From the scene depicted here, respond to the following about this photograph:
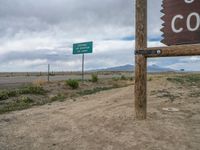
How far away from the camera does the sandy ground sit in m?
6.26

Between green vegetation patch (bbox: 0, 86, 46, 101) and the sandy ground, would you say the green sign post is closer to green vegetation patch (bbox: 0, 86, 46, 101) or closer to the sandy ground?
green vegetation patch (bbox: 0, 86, 46, 101)

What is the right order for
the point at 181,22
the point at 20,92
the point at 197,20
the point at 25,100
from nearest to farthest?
1. the point at 197,20
2. the point at 181,22
3. the point at 25,100
4. the point at 20,92

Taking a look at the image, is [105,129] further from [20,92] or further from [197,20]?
[20,92]

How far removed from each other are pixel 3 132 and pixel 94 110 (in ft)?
8.03

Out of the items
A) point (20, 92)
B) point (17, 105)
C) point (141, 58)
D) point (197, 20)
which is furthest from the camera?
point (20, 92)

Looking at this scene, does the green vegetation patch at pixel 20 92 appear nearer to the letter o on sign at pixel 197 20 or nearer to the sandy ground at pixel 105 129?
the sandy ground at pixel 105 129

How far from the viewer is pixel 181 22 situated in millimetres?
6391

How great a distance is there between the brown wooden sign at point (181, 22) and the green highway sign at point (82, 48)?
50.4 ft

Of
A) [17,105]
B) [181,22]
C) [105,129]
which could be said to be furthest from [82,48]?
[181,22]

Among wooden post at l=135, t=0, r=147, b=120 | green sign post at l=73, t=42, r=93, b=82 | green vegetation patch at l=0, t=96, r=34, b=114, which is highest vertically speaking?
A: green sign post at l=73, t=42, r=93, b=82

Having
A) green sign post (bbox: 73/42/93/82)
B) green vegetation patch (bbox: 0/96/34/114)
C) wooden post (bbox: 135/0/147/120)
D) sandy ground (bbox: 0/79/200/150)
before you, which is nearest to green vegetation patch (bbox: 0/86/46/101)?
green vegetation patch (bbox: 0/96/34/114)

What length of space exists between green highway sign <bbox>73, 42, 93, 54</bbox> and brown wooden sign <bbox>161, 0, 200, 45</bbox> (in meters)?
15.4

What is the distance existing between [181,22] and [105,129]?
258cm

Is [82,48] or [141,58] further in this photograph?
[82,48]
